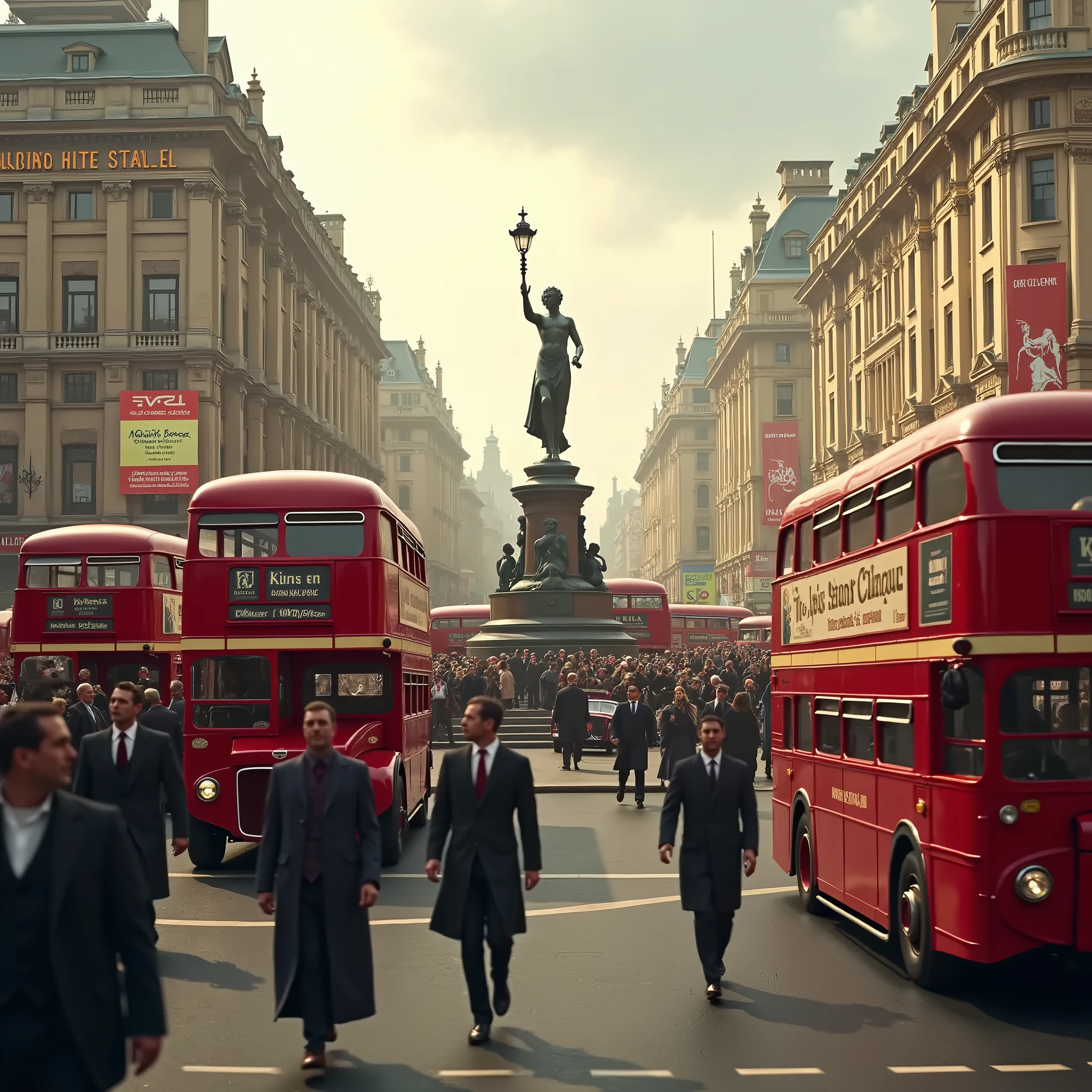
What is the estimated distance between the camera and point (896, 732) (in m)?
10.4

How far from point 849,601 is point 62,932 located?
829 cm

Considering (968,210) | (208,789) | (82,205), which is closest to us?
(208,789)

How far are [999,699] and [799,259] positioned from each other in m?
92.8

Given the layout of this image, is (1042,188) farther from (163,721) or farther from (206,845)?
(206,845)

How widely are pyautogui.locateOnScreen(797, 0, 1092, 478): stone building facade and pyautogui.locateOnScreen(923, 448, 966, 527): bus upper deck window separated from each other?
29.5 meters

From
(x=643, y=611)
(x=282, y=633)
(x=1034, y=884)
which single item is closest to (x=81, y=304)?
(x=643, y=611)

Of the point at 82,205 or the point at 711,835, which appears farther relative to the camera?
the point at 82,205

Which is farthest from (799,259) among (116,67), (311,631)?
(311,631)

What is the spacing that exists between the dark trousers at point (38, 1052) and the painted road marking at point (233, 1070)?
3352mm

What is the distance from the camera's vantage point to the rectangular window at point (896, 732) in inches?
396

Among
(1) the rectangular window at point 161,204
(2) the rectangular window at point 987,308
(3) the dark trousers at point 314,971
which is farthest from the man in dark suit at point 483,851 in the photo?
(1) the rectangular window at point 161,204

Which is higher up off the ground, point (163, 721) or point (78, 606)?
point (78, 606)

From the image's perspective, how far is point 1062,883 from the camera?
8750mm

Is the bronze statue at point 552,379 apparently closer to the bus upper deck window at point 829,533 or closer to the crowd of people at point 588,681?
the crowd of people at point 588,681
